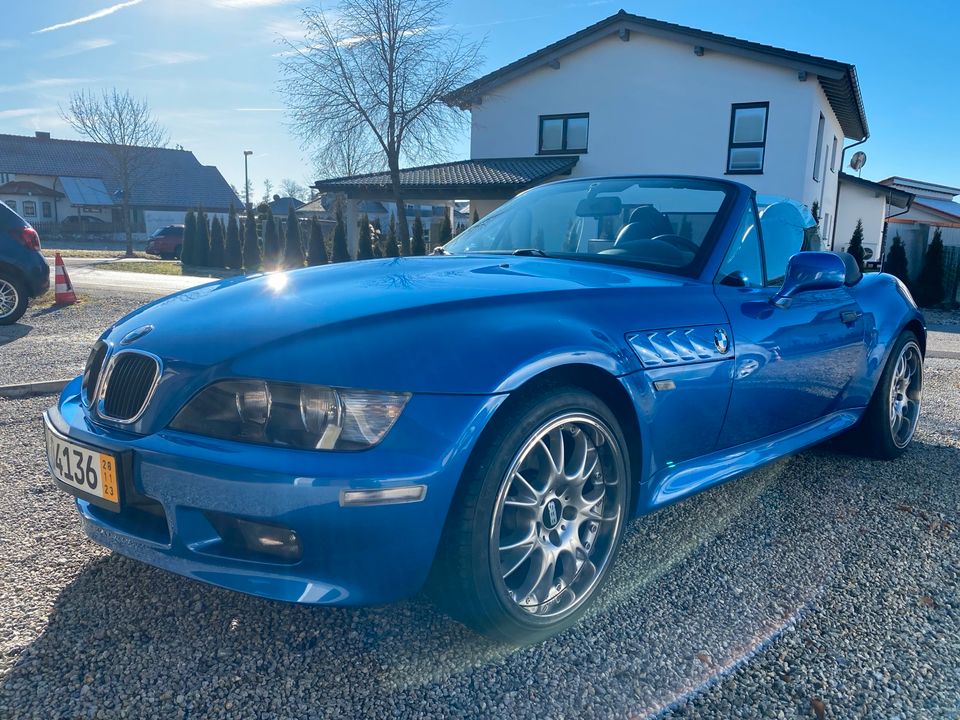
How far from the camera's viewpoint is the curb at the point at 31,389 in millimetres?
4828

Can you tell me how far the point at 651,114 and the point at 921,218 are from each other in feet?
82.9

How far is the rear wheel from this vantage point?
3.77 meters

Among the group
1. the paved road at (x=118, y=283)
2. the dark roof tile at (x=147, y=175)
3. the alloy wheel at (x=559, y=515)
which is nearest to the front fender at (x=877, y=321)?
the alloy wheel at (x=559, y=515)

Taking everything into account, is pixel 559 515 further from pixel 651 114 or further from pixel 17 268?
pixel 651 114

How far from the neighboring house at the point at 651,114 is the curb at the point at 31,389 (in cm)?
1376

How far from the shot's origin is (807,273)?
9.40 ft

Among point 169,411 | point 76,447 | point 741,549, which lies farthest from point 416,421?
point 741,549

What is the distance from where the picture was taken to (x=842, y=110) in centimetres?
2008

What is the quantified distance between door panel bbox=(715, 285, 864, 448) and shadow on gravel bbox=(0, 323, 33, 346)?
7172mm

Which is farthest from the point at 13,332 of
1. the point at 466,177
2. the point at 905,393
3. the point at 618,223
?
the point at 466,177

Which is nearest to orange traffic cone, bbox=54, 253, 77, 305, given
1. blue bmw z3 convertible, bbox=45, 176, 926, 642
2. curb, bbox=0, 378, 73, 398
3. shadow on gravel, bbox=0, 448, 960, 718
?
curb, bbox=0, 378, 73, 398

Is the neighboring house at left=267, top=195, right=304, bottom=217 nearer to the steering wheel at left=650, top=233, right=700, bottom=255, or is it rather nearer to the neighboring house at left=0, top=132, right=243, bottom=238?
the neighboring house at left=0, top=132, right=243, bottom=238

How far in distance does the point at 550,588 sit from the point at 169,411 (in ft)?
3.90

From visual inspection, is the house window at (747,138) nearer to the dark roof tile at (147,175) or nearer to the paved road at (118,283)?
the paved road at (118,283)
